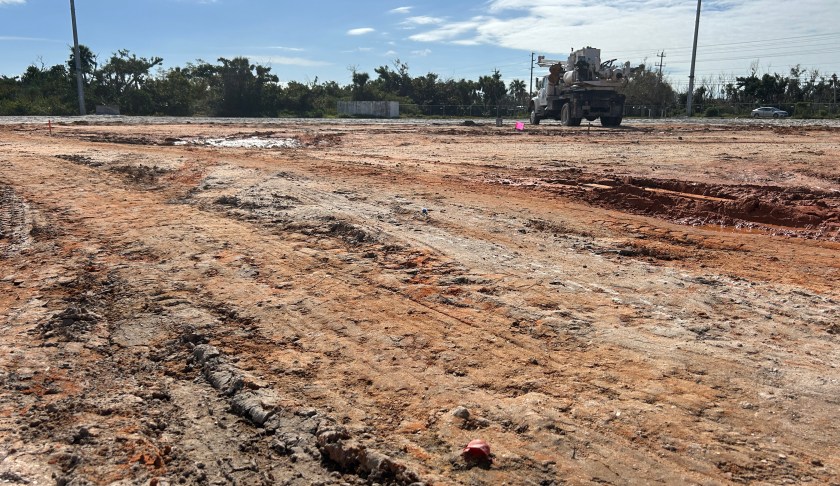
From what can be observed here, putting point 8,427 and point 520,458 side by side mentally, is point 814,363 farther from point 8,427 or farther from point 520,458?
point 8,427

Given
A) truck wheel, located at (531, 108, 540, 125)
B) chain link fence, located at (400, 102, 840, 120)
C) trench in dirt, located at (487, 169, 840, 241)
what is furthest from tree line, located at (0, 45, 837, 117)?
trench in dirt, located at (487, 169, 840, 241)

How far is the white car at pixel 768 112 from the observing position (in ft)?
155

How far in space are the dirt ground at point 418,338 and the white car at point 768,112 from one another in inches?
1686

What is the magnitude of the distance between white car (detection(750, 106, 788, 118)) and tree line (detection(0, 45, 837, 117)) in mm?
6709

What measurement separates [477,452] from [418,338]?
1.51m

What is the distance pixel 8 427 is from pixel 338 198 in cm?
631

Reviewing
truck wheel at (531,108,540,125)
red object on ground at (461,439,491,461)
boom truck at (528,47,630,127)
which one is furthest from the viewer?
truck wheel at (531,108,540,125)

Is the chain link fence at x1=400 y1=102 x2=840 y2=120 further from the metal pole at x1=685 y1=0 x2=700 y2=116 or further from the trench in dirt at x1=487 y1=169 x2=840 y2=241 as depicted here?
the trench in dirt at x1=487 y1=169 x2=840 y2=241

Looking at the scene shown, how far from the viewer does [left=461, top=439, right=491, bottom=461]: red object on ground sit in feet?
10.8

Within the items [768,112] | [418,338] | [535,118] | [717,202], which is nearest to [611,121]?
[535,118]

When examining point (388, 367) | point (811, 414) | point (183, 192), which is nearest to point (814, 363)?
point (811, 414)

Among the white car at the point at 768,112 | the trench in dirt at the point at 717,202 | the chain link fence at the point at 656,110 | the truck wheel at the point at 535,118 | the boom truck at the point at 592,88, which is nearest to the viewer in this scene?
the trench in dirt at the point at 717,202

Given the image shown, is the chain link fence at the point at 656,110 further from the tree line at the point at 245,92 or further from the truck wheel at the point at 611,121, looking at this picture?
the truck wheel at the point at 611,121

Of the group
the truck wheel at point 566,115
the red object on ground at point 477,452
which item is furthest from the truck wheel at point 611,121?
the red object on ground at point 477,452
